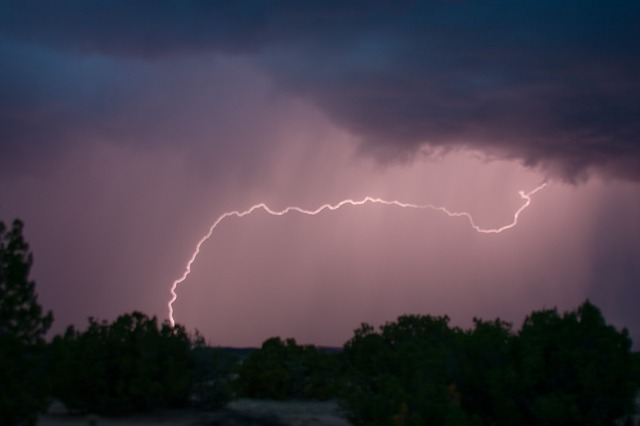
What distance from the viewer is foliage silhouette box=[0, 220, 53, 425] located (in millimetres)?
17000

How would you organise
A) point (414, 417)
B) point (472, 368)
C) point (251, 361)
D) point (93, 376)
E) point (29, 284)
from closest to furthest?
1. point (414, 417)
2. point (29, 284)
3. point (472, 368)
4. point (93, 376)
5. point (251, 361)

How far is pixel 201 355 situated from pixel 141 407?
3.00m

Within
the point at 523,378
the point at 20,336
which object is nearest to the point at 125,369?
the point at 20,336

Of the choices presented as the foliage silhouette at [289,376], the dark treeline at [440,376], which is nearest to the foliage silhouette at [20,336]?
the dark treeline at [440,376]

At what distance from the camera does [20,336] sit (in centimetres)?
1742

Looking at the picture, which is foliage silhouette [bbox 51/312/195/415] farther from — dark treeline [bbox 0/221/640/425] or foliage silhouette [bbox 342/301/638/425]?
foliage silhouette [bbox 342/301/638/425]

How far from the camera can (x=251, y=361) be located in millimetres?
34719

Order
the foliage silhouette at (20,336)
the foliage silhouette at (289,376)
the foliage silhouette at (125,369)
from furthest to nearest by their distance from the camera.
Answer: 1. the foliage silhouette at (289,376)
2. the foliage silhouette at (125,369)
3. the foliage silhouette at (20,336)

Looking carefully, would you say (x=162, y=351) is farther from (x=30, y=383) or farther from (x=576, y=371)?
(x=576, y=371)

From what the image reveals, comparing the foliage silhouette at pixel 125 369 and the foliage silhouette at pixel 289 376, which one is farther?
the foliage silhouette at pixel 289 376

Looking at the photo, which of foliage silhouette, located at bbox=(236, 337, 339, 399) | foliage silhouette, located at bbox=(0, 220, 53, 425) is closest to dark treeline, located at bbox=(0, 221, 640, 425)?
foliage silhouette, located at bbox=(0, 220, 53, 425)

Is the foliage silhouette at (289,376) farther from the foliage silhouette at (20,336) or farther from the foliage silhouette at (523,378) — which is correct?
the foliage silhouette at (20,336)

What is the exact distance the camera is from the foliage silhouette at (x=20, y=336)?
1700 centimetres

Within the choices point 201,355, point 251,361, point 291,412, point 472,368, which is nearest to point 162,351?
point 201,355
